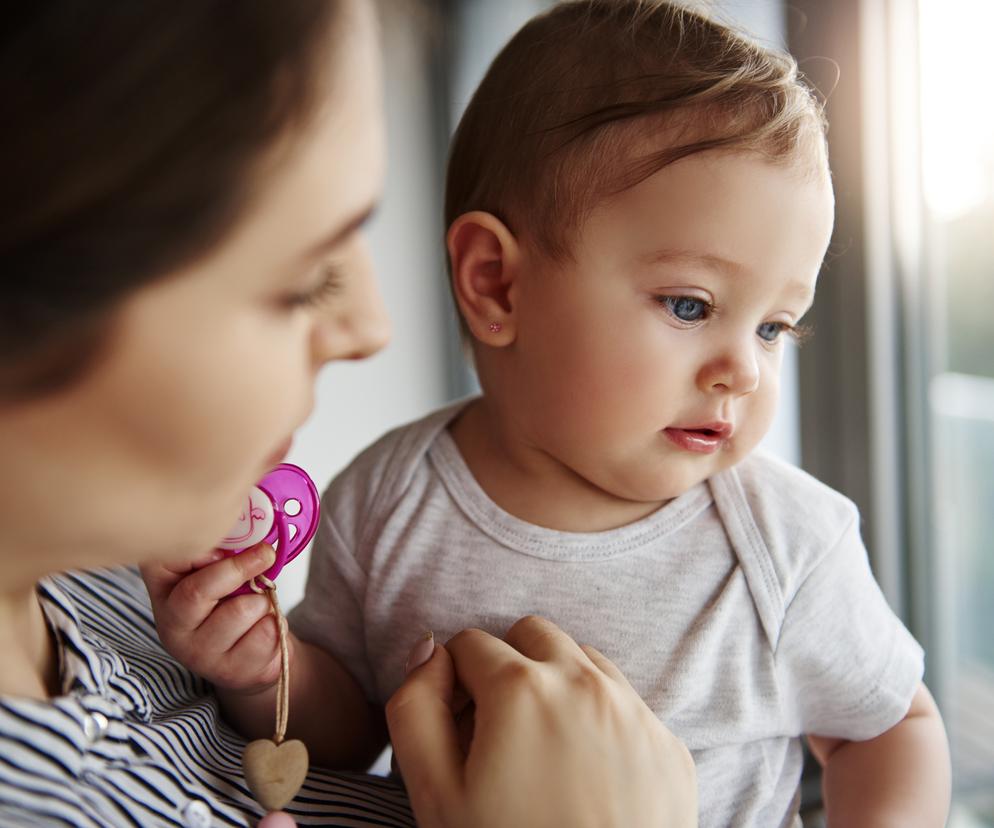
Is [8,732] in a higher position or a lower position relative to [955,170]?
lower

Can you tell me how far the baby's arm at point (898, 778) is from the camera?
853 mm

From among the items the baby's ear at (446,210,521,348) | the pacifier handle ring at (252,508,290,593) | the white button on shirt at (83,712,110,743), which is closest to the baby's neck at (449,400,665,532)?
the baby's ear at (446,210,521,348)

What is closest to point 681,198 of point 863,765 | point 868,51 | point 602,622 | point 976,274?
point 602,622

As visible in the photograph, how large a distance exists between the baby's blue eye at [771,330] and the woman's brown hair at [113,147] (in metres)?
0.52

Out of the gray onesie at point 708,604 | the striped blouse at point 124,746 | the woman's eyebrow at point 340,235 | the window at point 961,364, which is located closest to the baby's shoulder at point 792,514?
the gray onesie at point 708,604

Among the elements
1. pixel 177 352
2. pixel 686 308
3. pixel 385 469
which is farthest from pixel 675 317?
pixel 177 352

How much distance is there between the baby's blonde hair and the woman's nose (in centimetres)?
17

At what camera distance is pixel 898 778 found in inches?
34.0

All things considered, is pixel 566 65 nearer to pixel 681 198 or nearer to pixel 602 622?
pixel 681 198

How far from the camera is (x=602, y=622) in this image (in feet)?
2.83

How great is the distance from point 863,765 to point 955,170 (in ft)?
3.10

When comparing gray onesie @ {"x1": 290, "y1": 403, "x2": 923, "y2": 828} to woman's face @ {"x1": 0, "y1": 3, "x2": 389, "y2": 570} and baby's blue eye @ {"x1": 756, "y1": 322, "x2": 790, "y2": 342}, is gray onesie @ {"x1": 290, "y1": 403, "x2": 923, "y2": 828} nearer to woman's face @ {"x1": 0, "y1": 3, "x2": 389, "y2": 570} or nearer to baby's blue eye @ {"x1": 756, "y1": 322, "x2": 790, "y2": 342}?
baby's blue eye @ {"x1": 756, "y1": 322, "x2": 790, "y2": 342}

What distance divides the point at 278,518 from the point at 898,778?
0.63 meters

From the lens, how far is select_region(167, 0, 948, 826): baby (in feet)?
2.64
